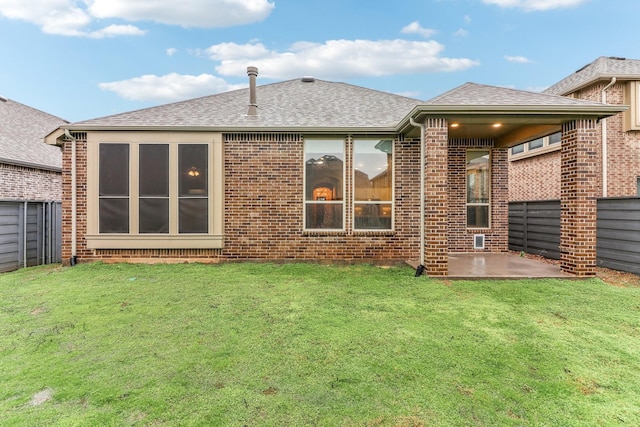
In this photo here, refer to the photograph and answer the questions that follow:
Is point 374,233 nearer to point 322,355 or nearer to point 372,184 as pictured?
point 372,184

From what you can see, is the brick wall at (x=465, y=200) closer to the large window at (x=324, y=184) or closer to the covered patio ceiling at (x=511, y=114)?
the covered patio ceiling at (x=511, y=114)

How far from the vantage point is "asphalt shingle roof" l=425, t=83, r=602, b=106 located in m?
5.52

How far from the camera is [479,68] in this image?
27.6 meters

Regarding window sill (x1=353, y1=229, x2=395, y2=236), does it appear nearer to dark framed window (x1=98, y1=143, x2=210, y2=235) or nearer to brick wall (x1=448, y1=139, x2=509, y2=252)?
brick wall (x1=448, y1=139, x2=509, y2=252)

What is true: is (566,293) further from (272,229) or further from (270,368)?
(272,229)

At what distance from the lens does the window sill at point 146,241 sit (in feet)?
22.8

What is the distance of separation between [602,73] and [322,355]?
12.3m

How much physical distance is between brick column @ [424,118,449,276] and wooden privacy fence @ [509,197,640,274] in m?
3.95

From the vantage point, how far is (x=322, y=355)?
2859mm

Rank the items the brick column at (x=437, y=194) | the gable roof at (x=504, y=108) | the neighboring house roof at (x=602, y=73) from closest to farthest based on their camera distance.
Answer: the gable roof at (x=504, y=108) → the brick column at (x=437, y=194) → the neighboring house roof at (x=602, y=73)

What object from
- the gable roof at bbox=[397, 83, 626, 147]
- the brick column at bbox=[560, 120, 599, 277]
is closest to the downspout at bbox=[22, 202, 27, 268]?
the gable roof at bbox=[397, 83, 626, 147]

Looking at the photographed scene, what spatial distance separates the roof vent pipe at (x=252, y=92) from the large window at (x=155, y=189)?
1.30 metres

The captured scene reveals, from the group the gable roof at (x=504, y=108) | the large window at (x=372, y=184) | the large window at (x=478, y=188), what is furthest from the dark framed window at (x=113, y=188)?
the large window at (x=478, y=188)

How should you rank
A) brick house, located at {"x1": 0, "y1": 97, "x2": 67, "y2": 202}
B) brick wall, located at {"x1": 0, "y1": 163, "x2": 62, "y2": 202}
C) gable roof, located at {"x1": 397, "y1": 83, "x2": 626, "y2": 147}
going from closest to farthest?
1. gable roof, located at {"x1": 397, "y1": 83, "x2": 626, "y2": 147}
2. brick wall, located at {"x1": 0, "y1": 163, "x2": 62, "y2": 202}
3. brick house, located at {"x1": 0, "y1": 97, "x2": 67, "y2": 202}
